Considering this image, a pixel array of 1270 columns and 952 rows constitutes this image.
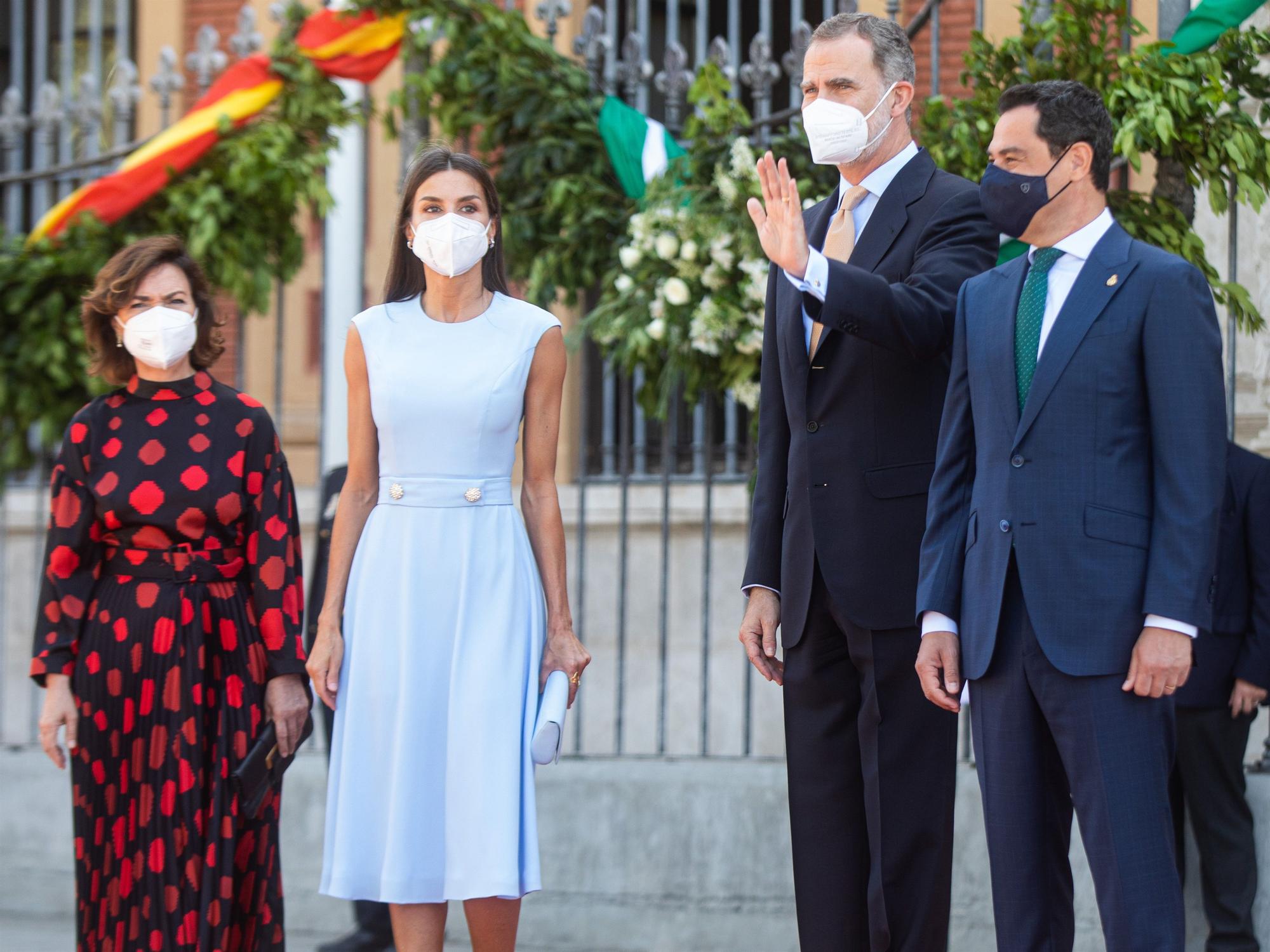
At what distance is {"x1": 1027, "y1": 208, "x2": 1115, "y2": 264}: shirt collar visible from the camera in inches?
119

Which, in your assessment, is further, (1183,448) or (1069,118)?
(1069,118)

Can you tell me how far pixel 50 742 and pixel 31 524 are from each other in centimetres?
489

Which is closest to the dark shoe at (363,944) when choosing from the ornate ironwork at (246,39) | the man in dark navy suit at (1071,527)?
the man in dark navy suit at (1071,527)

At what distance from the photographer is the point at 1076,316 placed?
295cm

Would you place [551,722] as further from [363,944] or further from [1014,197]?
[363,944]

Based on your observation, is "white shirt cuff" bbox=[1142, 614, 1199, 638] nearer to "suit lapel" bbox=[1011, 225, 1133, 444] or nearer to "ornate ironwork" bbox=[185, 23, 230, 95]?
"suit lapel" bbox=[1011, 225, 1133, 444]

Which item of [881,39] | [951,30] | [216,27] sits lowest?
[881,39]

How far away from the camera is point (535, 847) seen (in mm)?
3482

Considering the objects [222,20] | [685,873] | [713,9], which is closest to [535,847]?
[685,873]

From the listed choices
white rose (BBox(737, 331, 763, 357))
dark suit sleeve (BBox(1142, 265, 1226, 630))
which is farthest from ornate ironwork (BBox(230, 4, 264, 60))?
dark suit sleeve (BBox(1142, 265, 1226, 630))

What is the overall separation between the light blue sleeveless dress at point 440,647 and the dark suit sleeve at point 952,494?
94 cm

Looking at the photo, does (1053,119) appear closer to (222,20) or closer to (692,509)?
(692,509)

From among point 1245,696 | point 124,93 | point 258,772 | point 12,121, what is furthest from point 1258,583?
point 12,121

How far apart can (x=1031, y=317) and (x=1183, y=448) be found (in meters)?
0.40
